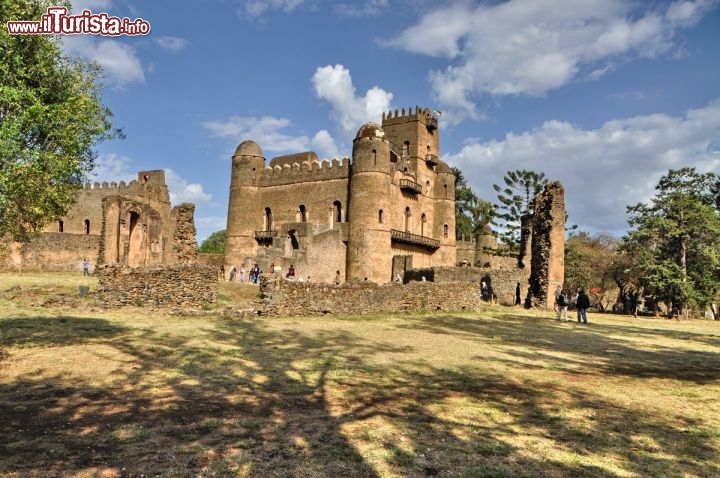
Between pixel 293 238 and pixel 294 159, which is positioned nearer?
pixel 293 238

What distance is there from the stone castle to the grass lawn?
72.4 feet

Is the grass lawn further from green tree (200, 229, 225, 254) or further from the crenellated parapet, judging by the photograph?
green tree (200, 229, 225, 254)

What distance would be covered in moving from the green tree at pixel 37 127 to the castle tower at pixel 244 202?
33.9 metres

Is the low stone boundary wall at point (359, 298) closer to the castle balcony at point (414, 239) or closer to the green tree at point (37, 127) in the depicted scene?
the green tree at point (37, 127)

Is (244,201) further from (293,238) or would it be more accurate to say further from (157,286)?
(157,286)

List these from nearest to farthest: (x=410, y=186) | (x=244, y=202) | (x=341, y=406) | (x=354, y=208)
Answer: (x=341, y=406)
(x=354, y=208)
(x=410, y=186)
(x=244, y=202)

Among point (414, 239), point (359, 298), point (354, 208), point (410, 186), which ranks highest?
point (410, 186)

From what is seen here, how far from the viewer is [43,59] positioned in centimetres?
1093

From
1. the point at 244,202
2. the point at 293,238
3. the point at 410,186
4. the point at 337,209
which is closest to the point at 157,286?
the point at 293,238

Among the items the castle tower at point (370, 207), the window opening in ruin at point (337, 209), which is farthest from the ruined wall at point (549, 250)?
the window opening in ruin at point (337, 209)

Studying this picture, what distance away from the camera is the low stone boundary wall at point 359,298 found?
17.3 metres

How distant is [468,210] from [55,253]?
5007cm

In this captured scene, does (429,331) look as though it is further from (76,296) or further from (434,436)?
(76,296)

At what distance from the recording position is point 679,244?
1344 inches
